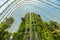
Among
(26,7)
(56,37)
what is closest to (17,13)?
(26,7)

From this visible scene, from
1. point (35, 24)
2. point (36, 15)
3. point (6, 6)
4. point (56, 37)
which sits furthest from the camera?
point (6, 6)

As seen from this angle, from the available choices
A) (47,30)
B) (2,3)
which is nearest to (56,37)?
(47,30)

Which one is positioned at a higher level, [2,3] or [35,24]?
[2,3]

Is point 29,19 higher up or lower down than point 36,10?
lower down

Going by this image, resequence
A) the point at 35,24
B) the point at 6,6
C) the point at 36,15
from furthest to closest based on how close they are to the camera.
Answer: the point at 6,6, the point at 36,15, the point at 35,24

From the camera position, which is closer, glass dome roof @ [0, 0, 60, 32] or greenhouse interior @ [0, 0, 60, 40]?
greenhouse interior @ [0, 0, 60, 40]

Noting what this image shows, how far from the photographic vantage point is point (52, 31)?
7.21 m


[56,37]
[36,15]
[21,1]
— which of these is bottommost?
[56,37]

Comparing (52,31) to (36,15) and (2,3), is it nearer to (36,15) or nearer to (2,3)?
(36,15)

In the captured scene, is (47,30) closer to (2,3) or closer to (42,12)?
(42,12)

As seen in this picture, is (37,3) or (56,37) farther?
(37,3)

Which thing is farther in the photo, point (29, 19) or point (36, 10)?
point (36, 10)

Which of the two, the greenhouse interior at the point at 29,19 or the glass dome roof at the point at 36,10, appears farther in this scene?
the glass dome roof at the point at 36,10

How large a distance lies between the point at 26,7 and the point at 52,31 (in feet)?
5.88
